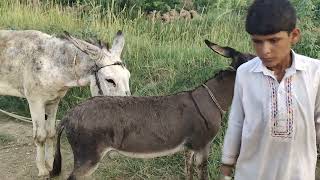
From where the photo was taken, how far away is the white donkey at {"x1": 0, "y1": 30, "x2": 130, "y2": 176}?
4.10 metres

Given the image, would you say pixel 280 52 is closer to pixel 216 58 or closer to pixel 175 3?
pixel 216 58

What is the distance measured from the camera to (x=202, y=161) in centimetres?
370

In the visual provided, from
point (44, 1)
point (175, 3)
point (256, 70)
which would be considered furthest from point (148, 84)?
point (44, 1)

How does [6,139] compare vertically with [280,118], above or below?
below

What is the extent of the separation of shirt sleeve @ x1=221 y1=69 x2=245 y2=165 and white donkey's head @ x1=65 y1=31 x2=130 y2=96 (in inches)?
78.1

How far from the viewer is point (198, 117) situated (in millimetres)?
3605

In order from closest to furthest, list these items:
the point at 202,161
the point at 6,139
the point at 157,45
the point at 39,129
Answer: the point at 202,161 < the point at 39,129 < the point at 6,139 < the point at 157,45

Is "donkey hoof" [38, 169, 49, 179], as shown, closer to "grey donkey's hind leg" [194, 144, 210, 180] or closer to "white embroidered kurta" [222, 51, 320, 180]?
"grey donkey's hind leg" [194, 144, 210, 180]

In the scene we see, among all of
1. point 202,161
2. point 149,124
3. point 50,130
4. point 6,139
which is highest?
point 149,124

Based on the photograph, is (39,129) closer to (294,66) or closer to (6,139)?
(6,139)

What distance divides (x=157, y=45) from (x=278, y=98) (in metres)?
4.90

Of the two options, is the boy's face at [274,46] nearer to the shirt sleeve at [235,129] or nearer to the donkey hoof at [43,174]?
the shirt sleeve at [235,129]

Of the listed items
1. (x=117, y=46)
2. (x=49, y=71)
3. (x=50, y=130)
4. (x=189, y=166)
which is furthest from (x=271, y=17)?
(x=50, y=130)

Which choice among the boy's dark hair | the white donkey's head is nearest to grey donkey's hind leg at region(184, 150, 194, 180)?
the white donkey's head
